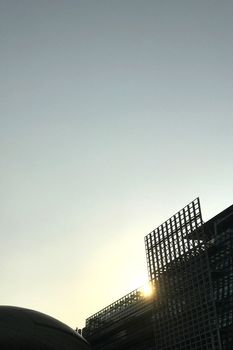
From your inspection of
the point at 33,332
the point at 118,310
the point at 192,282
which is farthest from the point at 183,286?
the point at 118,310

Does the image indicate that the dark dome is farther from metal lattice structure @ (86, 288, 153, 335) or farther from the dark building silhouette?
metal lattice structure @ (86, 288, 153, 335)

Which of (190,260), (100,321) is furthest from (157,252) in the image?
(100,321)

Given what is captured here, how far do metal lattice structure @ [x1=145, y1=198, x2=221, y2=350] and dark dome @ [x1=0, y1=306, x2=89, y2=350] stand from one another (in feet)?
40.9

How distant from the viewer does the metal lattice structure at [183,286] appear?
1879 inches

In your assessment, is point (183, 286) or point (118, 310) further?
point (118, 310)

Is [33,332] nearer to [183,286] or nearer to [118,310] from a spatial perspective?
[183,286]

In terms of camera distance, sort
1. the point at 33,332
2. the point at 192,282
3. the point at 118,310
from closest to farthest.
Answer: the point at 33,332, the point at 192,282, the point at 118,310

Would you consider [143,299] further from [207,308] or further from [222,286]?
[207,308]

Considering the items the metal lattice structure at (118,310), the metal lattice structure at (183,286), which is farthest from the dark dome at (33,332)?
the metal lattice structure at (118,310)

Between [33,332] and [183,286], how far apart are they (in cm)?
1956

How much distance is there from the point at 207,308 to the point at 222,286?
7526 mm

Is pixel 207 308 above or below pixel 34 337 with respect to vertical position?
above

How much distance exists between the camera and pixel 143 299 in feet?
222

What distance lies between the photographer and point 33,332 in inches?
1494
